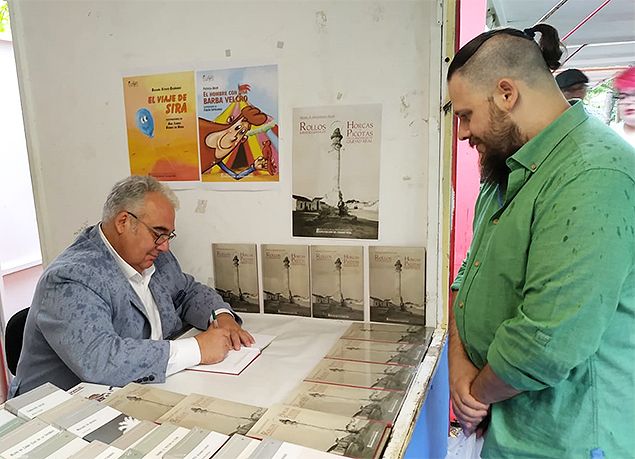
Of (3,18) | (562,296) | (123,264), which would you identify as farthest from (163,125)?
(3,18)

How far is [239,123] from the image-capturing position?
5.38 feet

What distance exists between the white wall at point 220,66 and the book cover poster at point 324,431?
661mm

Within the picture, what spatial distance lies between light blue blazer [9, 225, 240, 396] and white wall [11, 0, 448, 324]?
0.42m

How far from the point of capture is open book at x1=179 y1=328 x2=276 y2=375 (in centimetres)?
128

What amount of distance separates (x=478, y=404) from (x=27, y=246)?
3104mm

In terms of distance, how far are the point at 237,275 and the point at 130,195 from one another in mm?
493

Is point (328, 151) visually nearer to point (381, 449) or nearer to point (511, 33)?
point (511, 33)

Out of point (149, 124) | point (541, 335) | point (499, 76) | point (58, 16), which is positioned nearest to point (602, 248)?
A: point (541, 335)

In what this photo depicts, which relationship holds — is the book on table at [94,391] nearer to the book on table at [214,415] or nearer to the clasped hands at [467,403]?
Answer: the book on table at [214,415]

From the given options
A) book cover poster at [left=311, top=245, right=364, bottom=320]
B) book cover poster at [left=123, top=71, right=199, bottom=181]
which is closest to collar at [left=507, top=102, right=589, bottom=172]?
book cover poster at [left=311, top=245, right=364, bottom=320]

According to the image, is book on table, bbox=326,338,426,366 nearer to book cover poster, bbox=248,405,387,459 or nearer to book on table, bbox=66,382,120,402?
book cover poster, bbox=248,405,387,459

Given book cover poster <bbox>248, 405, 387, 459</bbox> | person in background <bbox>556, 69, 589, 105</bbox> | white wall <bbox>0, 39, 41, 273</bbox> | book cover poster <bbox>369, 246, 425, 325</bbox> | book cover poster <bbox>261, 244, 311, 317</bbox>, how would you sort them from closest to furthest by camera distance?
book cover poster <bbox>248, 405, 387, 459</bbox>, book cover poster <bbox>369, 246, 425, 325</bbox>, book cover poster <bbox>261, 244, 311, 317</bbox>, person in background <bbox>556, 69, 589, 105</bbox>, white wall <bbox>0, 39, 41, 273</bbox>

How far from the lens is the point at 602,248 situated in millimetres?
763

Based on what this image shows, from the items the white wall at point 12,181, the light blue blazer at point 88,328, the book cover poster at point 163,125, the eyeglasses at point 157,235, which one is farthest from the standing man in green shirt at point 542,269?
the white wall at point 12,181
